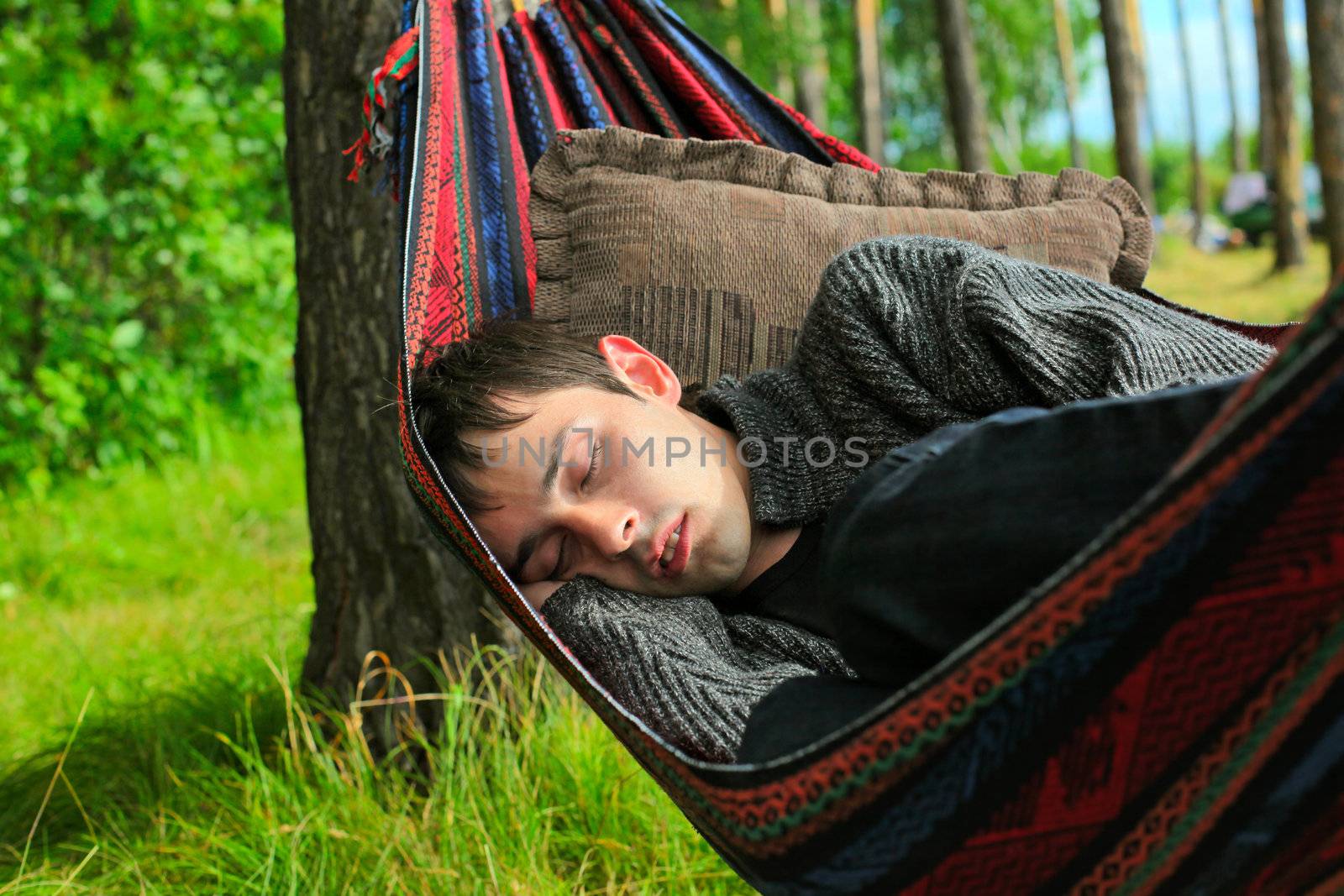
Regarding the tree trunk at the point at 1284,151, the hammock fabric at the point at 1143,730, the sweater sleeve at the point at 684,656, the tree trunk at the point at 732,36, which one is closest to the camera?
the hammock fabric at the point at 1143,730

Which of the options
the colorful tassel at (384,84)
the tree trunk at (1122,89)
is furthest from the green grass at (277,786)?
the tree trunk at (1122,89)

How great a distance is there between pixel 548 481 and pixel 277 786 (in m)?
0.82

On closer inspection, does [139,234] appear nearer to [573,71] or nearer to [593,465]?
[573,71]

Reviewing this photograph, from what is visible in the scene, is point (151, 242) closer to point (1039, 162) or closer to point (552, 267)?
point (552, 267)

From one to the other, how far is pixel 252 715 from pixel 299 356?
696mm

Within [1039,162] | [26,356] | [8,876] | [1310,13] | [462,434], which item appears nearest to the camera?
[462,434]

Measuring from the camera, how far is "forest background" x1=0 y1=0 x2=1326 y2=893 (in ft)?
5.82

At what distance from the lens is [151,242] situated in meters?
4.54

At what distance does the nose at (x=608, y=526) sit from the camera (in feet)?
4.61

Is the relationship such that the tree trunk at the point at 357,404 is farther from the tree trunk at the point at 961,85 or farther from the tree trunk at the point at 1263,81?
the tree trunk at the point at 1263,81

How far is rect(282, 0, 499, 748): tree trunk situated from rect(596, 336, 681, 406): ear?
0.60 metres

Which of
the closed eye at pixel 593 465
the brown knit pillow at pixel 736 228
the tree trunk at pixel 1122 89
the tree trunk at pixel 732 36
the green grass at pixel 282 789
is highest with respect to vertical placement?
the tree trunk at pixel 732 36

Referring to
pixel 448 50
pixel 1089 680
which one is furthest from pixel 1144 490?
pixel 448 50

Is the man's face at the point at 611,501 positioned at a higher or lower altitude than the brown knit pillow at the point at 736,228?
lower
